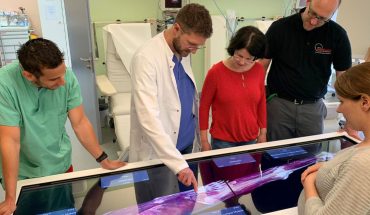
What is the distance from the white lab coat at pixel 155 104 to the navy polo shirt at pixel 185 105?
0.14 ft

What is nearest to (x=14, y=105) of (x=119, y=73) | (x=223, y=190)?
(x=223, y=190)

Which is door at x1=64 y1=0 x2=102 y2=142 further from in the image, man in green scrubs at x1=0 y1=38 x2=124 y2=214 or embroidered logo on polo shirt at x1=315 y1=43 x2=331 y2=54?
embroidered logo on polo shirt at x1=315 y1=43 x2=331 y2=54

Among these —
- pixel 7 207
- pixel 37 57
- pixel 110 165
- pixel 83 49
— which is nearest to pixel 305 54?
pixel 110 165

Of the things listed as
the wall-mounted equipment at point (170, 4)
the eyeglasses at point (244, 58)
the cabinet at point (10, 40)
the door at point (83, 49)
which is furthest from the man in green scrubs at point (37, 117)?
the cabinet at point (10, 40)

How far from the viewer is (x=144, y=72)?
1234mm

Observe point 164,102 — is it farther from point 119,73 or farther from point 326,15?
point 119,73

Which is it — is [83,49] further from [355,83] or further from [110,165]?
[355,83]

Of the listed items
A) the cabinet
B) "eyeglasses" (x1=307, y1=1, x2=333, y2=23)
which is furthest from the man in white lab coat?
the cabinet

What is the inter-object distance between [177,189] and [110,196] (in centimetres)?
25

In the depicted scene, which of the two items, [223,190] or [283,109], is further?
[283,109]

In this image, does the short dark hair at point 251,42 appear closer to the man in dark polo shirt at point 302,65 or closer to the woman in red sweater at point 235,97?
the woman in red sweater at point 235,97

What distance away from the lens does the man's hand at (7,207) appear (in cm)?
101

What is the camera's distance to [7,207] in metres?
1.02

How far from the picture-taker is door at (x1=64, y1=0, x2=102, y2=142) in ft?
9.22
